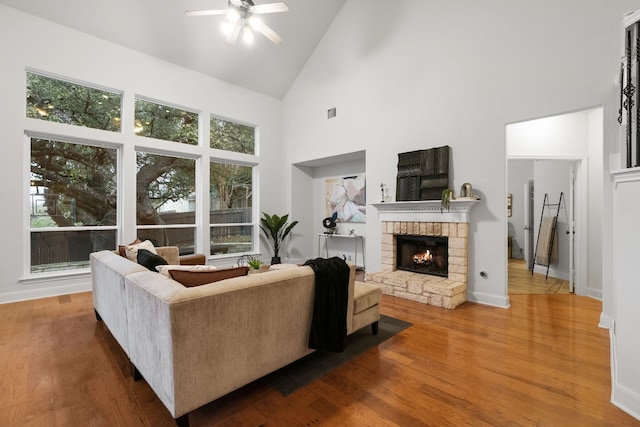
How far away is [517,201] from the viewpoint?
292 inches

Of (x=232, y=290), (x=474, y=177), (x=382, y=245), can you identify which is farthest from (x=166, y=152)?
(x=474, y=177)

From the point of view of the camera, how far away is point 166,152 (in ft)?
17.2

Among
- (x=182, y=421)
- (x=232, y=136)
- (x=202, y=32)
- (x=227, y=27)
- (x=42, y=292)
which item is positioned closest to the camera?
(x=182, y=421)

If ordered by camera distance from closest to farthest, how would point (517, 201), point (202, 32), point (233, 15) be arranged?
point (233, 15), point (202, 32), point (517, 201)

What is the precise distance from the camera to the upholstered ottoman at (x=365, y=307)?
259 cm

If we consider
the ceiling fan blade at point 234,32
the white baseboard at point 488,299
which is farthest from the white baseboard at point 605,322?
the ceiling fan blade at point 234,32

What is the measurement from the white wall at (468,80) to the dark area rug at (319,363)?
1857 millimetres

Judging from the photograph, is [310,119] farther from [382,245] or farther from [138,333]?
[138,333]

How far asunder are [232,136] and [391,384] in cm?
550

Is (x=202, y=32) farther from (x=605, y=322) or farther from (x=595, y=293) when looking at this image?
(x=595, y=293)

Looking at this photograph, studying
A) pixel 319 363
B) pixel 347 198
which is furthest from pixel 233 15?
pixel 319 363

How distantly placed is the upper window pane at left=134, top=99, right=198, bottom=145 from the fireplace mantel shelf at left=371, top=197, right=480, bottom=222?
3.71 m

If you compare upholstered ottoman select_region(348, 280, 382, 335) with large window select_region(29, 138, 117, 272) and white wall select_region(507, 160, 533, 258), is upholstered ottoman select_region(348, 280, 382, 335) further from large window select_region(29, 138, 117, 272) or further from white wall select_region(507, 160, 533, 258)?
white wall select_region(507, 160, 533, 258)

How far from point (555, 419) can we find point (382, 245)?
3.24 metres
